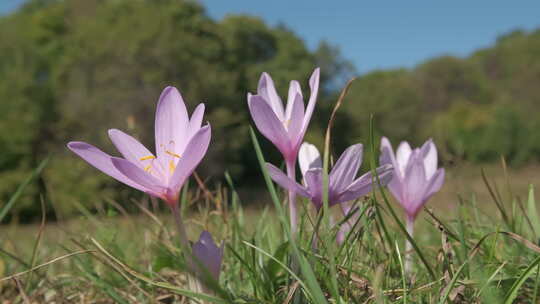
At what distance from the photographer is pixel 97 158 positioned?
60 cm

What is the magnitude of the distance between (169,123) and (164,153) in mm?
44

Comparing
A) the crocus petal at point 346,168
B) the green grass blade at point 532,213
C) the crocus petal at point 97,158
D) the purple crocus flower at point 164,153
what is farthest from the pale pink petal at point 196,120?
the green grass blade at point 532,213

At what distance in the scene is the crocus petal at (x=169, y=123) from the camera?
679 millimetres

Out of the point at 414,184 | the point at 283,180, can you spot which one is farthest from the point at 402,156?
the point at 283,180

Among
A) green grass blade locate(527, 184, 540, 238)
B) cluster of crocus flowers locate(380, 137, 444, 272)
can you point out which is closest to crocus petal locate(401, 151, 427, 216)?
cluster of crocus flowers locate(380, 137, 444, 272)

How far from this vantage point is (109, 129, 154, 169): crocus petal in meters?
0.67

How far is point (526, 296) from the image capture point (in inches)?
35.2

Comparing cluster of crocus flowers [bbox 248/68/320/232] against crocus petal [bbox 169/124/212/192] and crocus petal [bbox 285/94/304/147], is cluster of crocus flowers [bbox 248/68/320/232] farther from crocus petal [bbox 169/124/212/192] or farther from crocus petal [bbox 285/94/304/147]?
crocus petal [bbox 169/124/212/192]

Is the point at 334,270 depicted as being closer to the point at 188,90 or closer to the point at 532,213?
the point at 532,213

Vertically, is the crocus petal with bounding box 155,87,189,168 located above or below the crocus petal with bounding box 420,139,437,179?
above

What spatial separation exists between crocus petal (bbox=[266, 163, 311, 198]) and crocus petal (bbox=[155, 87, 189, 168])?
14cm

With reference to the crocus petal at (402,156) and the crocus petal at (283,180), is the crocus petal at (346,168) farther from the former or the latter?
the crocus petal at (402,156)

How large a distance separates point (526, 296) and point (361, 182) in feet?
1.45

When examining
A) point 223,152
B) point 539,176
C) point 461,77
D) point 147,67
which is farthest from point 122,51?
point 461,77
